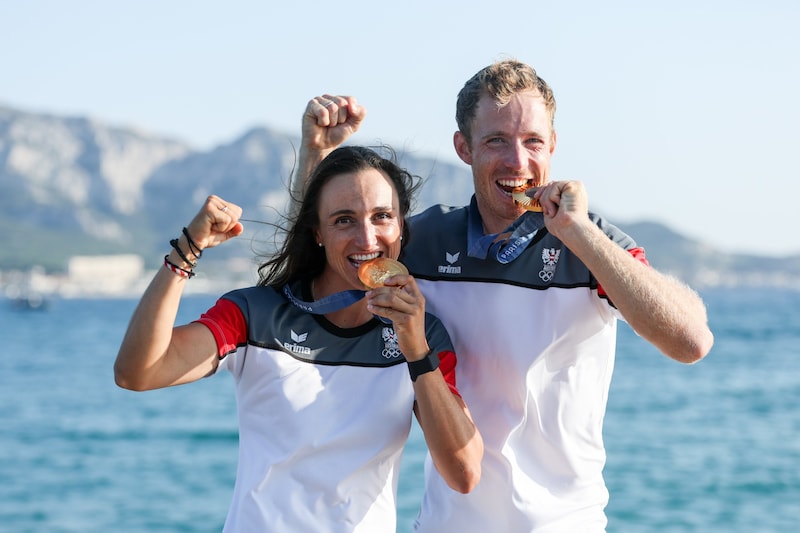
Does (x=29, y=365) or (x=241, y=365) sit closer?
(x=241, y=365)

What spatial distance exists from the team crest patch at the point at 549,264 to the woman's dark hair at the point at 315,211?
0.60 metres

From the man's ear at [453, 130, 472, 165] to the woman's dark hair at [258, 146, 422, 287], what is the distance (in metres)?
0.30

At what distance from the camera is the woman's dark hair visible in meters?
4.29

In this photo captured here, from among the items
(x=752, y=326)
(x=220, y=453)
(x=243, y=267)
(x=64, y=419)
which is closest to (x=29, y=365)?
(x=64, y=419)

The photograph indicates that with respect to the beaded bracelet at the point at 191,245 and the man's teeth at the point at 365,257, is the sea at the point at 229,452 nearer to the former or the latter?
the man's teeth at the point at 365,257

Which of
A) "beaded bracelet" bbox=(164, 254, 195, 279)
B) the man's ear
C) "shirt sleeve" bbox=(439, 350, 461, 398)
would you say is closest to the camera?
"beaded bracelet" bbox=(164, 254, 195, 279)

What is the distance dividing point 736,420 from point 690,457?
6052 millimetres

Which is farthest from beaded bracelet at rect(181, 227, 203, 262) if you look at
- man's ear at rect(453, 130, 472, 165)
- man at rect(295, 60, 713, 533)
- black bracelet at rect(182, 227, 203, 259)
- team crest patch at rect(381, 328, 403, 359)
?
man's ear at rect(453, 130, 472, 165)

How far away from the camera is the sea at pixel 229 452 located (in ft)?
63.1

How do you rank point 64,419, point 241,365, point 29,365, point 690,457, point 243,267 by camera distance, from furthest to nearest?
point 243,267
point 29,365
point 64,419
point 690,457
point 241,365

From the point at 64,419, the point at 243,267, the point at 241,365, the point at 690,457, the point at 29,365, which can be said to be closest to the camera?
the point at 241,365

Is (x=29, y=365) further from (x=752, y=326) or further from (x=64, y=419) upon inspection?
(x=752, y=326)

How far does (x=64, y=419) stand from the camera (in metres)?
33.0

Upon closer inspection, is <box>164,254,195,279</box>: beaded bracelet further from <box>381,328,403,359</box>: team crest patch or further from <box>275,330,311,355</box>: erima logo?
<box>381,328,403,359</box>: team crest patch
